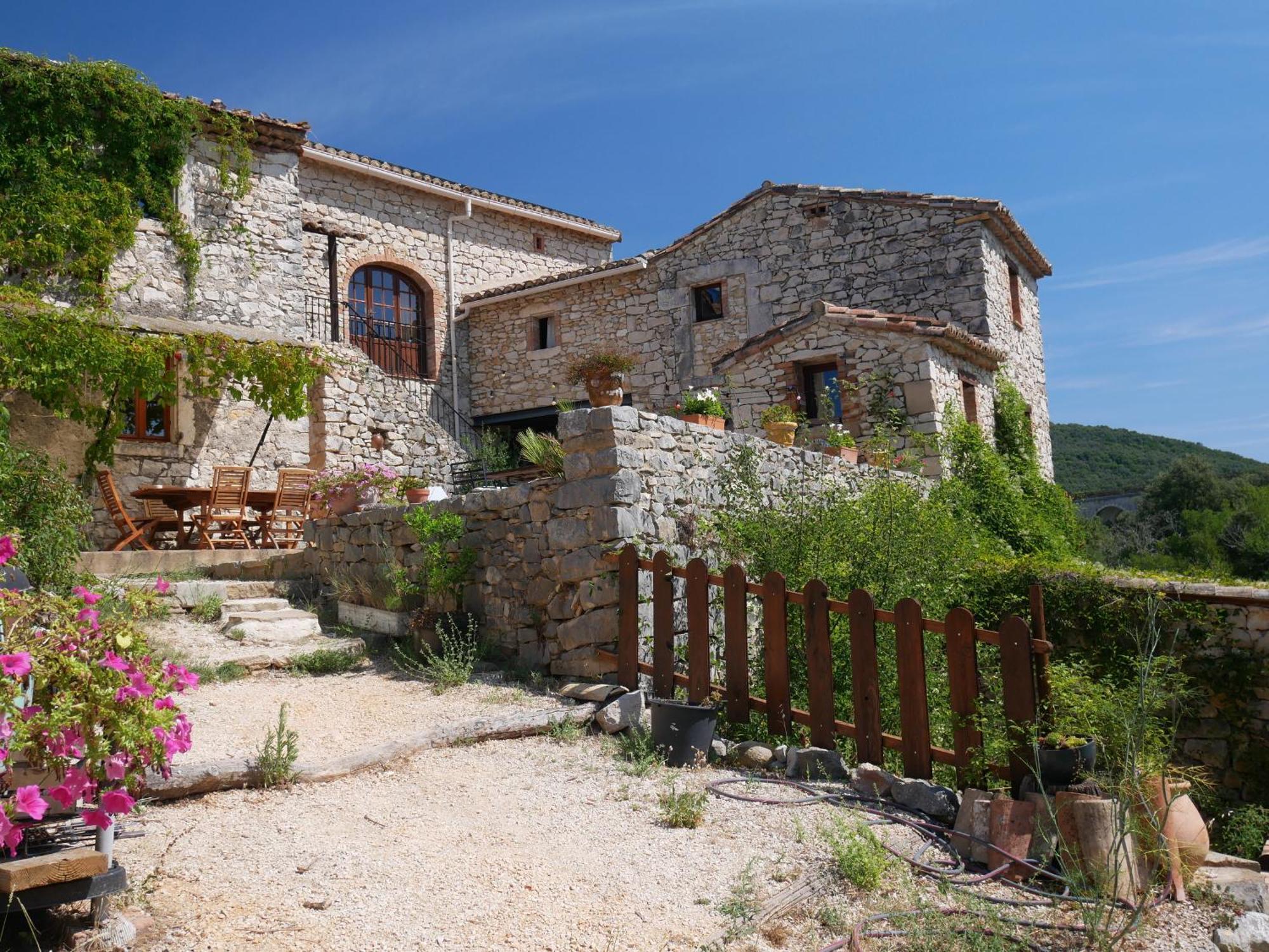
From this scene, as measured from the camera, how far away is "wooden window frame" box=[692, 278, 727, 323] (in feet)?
50.8

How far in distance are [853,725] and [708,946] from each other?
2.27m

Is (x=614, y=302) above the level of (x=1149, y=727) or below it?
above

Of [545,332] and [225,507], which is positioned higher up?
[545,332]

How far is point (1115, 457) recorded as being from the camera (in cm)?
3238

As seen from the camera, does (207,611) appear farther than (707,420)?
No

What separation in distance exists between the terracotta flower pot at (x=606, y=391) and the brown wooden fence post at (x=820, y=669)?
2.72 meters

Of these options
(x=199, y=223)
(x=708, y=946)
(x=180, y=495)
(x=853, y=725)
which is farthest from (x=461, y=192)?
(x=708, y=946)

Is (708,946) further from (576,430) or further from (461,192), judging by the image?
(461,192)

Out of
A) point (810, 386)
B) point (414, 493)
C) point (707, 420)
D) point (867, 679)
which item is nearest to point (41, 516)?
point (414, 493)

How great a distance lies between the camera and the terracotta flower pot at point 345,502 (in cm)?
873

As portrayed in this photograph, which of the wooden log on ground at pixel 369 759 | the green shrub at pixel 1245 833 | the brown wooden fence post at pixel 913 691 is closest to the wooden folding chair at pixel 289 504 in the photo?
the wooden log on ground at pixel 369 759

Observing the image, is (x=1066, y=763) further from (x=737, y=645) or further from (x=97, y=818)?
(x=97, y=818)

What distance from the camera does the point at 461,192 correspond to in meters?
17.1

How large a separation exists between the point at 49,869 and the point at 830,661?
367 centimetres
